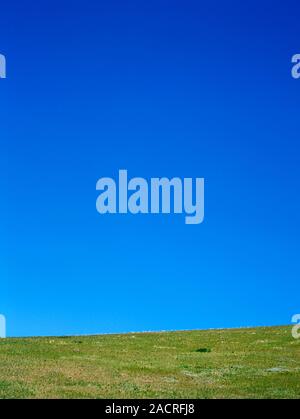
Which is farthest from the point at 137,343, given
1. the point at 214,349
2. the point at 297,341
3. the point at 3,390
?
the point at 3,390

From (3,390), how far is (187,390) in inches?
351

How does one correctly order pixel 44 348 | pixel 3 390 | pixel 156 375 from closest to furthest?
pixel 3 390 < pixel 156 375 < pixel 44 348

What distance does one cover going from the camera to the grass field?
3219cm

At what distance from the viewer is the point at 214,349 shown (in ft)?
163

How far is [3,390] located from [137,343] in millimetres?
23226

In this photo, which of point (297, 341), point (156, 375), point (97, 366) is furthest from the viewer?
point (297, 341)

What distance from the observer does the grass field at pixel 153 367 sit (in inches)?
1267

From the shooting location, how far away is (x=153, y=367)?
133 feet

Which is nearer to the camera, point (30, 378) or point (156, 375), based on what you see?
point (30, 378)
